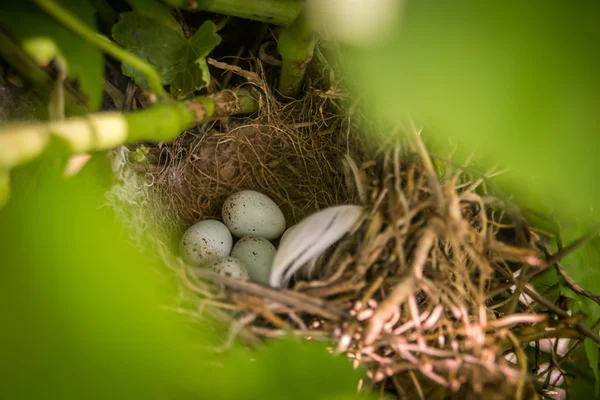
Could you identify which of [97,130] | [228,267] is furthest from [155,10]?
[228,267]

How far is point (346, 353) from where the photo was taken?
2.26 feet

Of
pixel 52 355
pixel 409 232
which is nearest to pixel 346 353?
pixel 409 232

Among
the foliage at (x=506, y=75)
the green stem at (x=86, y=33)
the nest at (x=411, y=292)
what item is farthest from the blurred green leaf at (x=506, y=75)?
the green stem at (x=86, y=33)

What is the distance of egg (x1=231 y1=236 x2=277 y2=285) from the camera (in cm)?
94

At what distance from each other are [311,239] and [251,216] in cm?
31

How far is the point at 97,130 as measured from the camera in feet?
1.73

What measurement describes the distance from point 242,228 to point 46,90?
49 cm

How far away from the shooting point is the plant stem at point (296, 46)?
2.66ft

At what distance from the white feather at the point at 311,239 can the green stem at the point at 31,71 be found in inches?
17.1

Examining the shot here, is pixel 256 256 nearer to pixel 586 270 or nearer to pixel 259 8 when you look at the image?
pixel 259 8

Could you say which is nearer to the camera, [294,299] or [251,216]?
[294,299]

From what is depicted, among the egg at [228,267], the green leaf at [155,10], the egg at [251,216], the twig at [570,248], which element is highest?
the green leaf at [155,10]

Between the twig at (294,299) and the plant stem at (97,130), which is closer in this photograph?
the plant stem at (97,130)

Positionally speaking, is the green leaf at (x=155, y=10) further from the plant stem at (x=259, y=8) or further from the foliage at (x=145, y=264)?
A: the foliage at (x=145, y=264)
